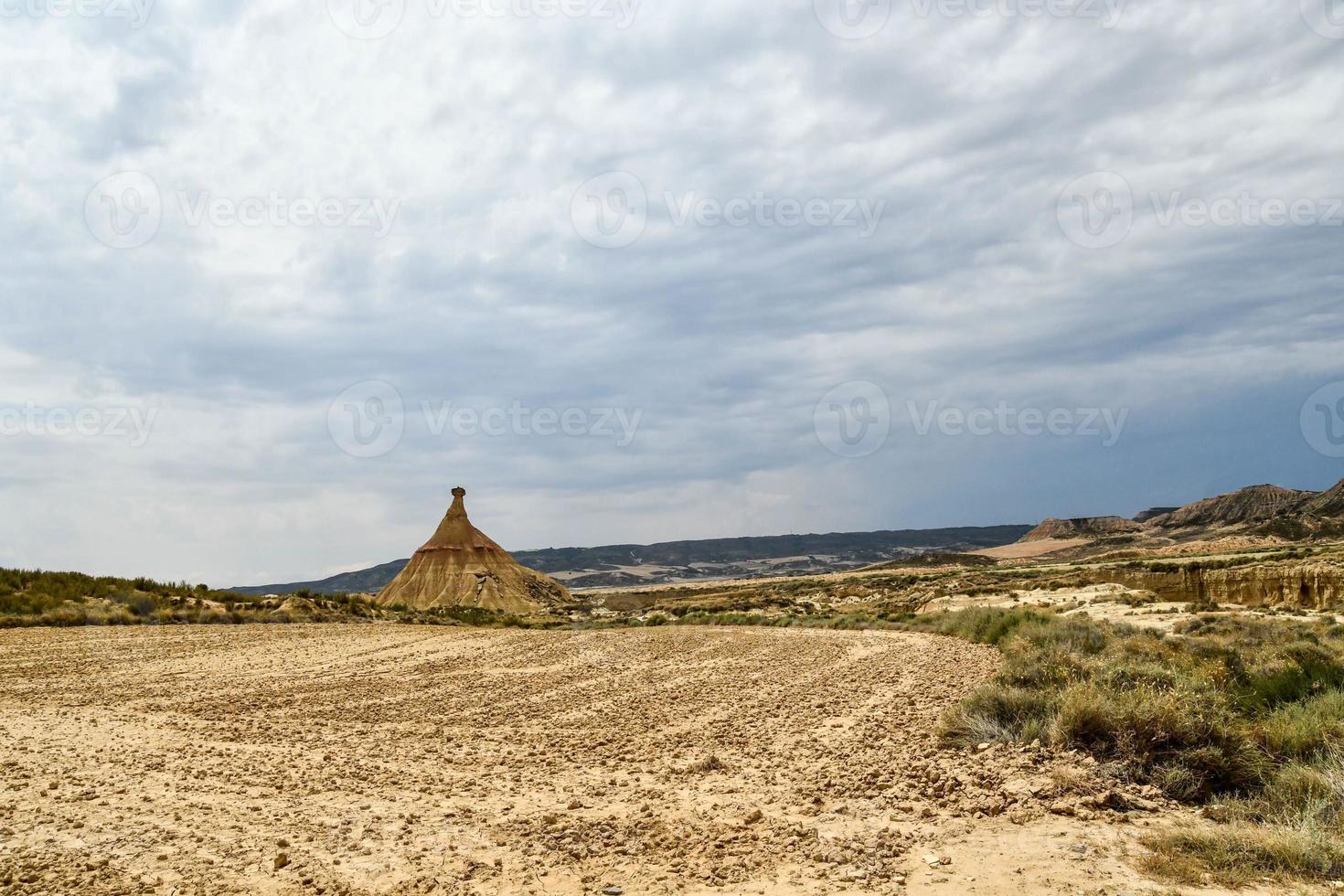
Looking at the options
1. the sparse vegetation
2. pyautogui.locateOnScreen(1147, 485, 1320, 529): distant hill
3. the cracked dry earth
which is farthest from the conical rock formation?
pyautogui.locateOnScreen(1147, 485, 1320, 529): distant hill

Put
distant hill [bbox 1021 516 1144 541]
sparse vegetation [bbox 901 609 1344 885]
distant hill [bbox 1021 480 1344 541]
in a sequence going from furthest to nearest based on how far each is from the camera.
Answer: distant hill [bbox 1021 516 1144 541], distant hill [bbox 1021 480 1344 541], sparse vegetation [bbox 901 609 1344 885]

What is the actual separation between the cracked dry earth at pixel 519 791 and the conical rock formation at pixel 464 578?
142 ft

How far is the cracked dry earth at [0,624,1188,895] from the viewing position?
17.1ft

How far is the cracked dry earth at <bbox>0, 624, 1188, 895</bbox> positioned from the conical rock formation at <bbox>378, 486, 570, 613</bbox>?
43263 mm

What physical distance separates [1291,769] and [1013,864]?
2925 mm

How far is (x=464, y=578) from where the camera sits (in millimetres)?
58688

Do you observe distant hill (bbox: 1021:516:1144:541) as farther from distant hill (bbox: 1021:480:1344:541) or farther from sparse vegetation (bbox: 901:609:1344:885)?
sparse vegetation (bbox: 901:609:1344:885)

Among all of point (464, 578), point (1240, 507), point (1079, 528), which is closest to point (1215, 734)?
point (464, 578)

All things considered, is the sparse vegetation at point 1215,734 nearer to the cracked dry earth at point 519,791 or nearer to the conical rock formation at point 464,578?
the cracked dry earth at point 519,791

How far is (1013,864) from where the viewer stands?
17.1 ft

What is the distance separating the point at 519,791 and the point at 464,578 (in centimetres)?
5353

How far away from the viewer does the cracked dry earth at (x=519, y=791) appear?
5211 millimetres

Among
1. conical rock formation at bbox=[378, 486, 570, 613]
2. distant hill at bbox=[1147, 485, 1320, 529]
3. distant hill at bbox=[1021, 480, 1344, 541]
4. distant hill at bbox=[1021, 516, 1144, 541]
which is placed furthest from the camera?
distant hill at bbox=[1021, 516, 1144, 541]

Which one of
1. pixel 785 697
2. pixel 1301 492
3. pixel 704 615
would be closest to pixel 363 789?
pixel 785 697
